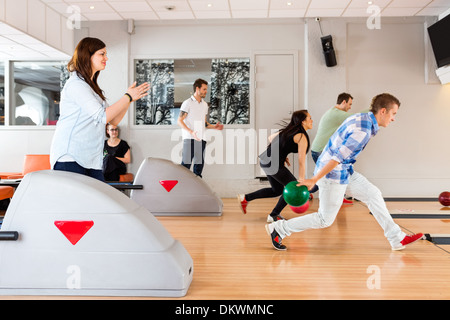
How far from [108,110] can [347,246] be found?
226 centimetres

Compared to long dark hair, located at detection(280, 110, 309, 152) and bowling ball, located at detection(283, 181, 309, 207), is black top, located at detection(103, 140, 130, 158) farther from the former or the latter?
bowling ball, located at detection(283, 181, 309, 207)

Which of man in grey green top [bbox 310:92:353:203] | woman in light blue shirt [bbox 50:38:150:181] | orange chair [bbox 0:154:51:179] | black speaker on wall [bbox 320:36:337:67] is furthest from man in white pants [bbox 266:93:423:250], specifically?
orange chair [bbox 0:154:51:179]

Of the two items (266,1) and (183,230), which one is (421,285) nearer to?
(183,230)

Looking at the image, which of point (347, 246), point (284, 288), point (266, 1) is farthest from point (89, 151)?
point (266, 1)

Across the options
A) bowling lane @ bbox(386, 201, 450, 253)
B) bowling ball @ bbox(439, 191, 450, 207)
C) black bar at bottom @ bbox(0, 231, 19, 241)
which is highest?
black bar at bottom @ bbox(0, 231, 19, 241)

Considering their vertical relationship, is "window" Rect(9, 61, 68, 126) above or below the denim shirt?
above

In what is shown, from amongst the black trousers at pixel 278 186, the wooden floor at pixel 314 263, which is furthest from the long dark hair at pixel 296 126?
the wooden floor at pixel 314 263

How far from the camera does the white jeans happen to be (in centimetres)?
298

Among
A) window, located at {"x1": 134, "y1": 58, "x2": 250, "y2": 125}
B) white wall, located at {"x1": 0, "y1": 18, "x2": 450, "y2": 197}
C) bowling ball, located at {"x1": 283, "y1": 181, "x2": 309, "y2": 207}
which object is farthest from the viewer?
window, located at {"x1": 134, "y1": 58, "x2": 250, "y2": 125}

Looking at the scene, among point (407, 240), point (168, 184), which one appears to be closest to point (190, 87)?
point (168, 184)

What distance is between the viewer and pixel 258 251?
320 centimetres

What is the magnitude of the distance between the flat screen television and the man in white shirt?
3610mm

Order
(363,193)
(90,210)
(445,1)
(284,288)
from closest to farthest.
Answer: (90,210) < (284,288) < (363,193) < (445,1)

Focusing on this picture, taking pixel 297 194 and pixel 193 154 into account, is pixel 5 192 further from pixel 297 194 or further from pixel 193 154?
pixel 297 194
